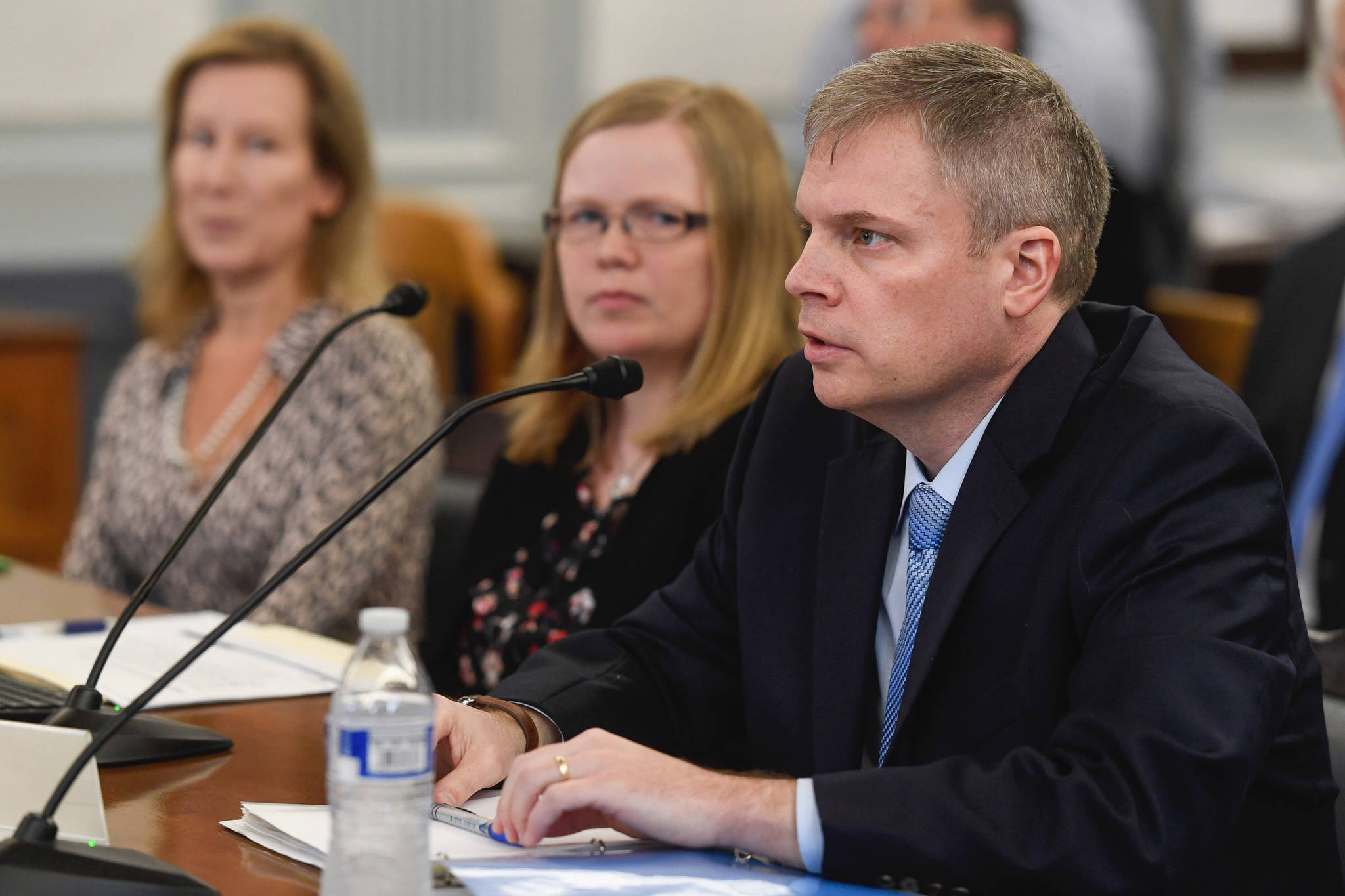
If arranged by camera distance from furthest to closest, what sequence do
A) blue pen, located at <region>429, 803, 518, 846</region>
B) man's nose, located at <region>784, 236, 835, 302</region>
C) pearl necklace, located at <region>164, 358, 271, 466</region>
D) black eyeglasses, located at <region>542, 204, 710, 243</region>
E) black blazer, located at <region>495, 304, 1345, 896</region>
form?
pearl necklace, located at <region>164, 358, 271, 466</region> < black eyeglasses, located at <region>542, 204, 710, 243</region> < man's nose, located at <region>784, 236, 835, 302</region> < blue pen, located at <region>429, 803, 518, 846</region> < black blazer, located at <region>495, 304, 1345, 896</region>

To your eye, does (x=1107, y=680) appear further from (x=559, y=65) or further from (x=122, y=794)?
(x=559, y=65)

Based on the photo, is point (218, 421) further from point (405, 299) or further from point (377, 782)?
point (377, 782)

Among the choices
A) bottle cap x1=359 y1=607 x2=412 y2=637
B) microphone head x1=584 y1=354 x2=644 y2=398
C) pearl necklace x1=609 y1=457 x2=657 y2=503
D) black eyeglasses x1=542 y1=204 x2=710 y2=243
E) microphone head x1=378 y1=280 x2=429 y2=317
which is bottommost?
pearl necklace x1=609 y1=457 x2=657 y2=503

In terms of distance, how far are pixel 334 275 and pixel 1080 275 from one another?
166 centimetres

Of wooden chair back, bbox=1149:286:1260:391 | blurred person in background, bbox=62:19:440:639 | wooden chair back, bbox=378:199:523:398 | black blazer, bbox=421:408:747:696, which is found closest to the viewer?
black blazer, bbox=421:408:747:696

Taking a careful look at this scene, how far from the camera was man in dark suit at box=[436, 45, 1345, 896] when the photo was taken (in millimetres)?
1156

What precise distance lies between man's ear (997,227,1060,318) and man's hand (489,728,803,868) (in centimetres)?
44

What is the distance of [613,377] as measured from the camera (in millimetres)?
1405

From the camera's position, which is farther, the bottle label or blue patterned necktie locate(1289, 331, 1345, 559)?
blue patterned necktie locate(1289, 331, 1345, 559)

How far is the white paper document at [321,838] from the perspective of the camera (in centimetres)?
119

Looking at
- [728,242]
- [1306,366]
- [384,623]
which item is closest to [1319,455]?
[1306,366]

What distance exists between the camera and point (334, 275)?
9.12ft

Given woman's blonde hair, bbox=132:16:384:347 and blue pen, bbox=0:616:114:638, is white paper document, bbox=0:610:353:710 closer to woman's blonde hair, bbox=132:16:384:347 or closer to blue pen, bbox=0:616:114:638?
blue pen, bbox=0:616:114:638

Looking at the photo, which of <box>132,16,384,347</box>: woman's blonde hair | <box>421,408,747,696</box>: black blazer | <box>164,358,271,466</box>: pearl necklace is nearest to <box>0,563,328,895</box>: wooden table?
<box>421,408,747,696</box>: black blazer
